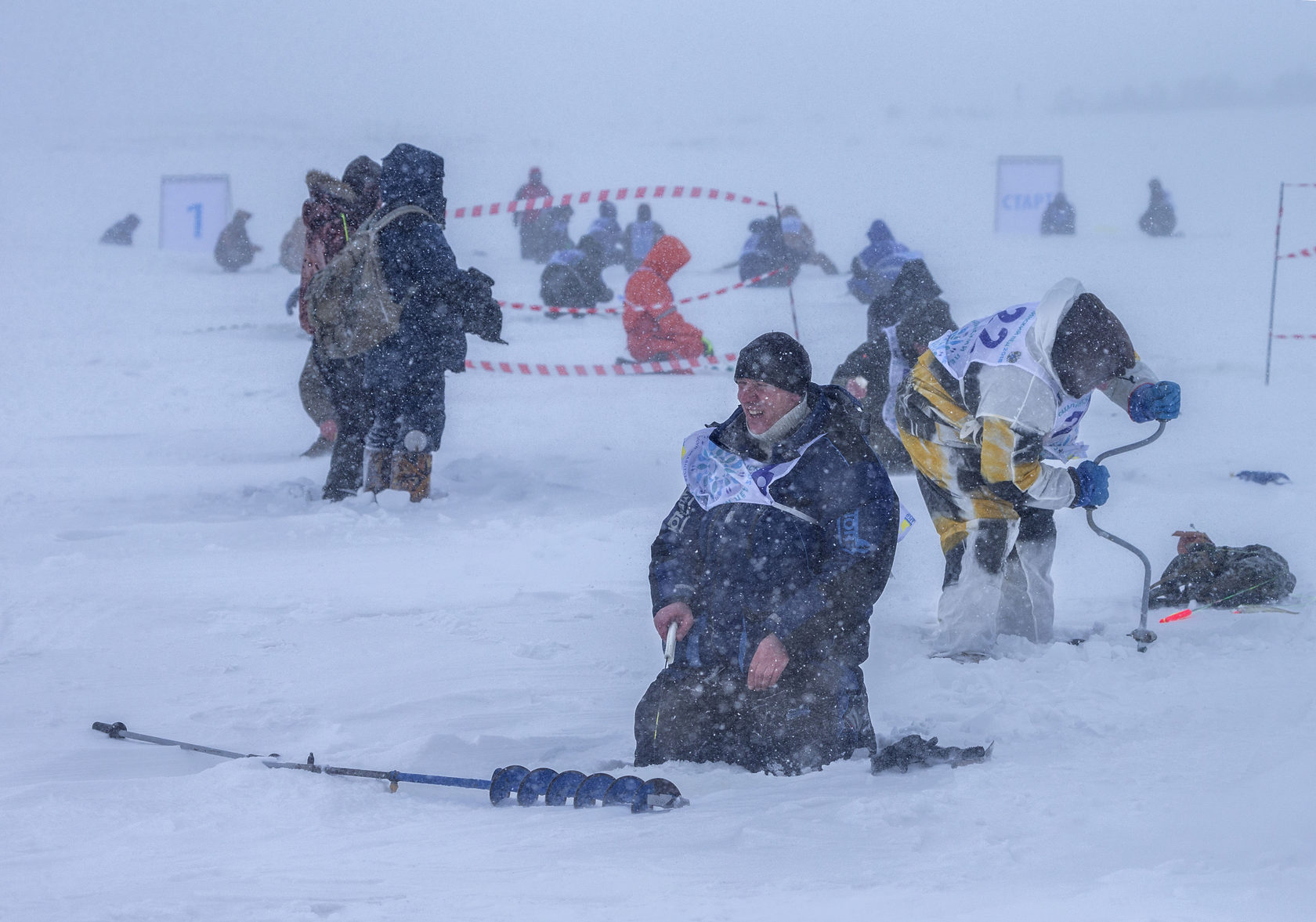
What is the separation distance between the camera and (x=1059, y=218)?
59.1 feet

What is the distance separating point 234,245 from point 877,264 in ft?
28.7

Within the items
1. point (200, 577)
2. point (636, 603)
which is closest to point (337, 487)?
point (200, 577)

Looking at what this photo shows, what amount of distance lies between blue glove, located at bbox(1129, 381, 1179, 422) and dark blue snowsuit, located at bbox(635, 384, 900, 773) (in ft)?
3.37

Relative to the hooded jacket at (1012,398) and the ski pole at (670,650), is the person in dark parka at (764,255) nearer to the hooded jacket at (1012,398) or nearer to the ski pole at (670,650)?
the hooded jacket at (1012,398)

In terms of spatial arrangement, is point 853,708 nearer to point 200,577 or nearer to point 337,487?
point 200,577

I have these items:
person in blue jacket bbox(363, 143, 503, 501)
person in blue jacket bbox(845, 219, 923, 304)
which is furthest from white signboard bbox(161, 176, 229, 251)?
person in blue jacket bbox(363, 143, 503, 501)

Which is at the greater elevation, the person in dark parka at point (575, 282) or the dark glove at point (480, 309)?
the person in dark parka at point (575, 282)

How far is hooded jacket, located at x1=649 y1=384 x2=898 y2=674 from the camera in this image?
9.64 feet

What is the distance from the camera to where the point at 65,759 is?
3154mm

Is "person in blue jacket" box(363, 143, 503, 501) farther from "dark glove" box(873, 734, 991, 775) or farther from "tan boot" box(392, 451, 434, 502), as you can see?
"dark glove" box(873, 734, 991, 775)

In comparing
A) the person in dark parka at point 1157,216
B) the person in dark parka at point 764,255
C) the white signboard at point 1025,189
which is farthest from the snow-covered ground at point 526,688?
the white signboard at point 1025,189

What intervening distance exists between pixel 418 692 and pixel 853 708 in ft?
4.44

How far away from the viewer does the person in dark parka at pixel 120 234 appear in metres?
18.0

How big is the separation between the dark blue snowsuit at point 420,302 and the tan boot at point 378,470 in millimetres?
174
